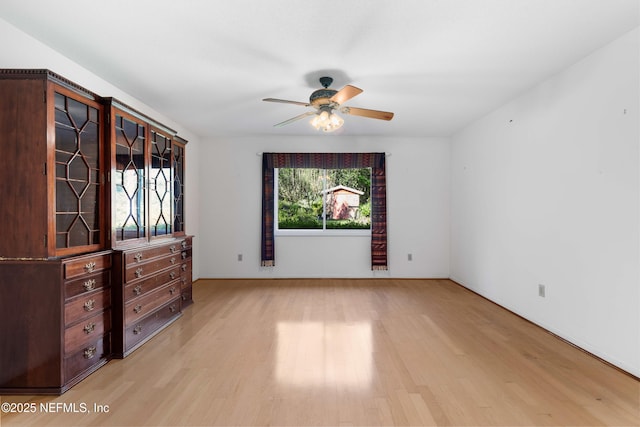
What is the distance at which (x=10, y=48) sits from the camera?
2.17 m

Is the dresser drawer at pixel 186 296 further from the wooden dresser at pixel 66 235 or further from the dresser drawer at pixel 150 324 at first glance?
the wooden dresser at pixel 66 235

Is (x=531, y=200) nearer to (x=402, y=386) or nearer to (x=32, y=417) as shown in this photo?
(x=402, y=386)

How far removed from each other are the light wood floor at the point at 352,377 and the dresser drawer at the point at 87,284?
1.99ft

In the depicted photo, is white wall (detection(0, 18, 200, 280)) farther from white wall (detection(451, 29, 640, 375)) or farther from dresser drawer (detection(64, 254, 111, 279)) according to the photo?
white wall (detection(451, 29, 640, 375))

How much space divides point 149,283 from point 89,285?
656 millimetres

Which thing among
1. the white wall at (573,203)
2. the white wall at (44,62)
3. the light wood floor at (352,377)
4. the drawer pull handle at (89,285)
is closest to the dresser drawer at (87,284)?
the drawer pull handle at (89,285)

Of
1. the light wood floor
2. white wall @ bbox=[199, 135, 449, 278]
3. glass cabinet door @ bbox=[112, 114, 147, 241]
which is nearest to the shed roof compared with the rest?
white wall @ bbox=[199, 135, 449, 278]

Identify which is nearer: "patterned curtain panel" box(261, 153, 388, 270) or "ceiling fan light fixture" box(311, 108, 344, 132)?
"ceiling fan light fixture" box(311, 108, 344, 132)

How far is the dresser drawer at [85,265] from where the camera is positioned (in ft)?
6.75

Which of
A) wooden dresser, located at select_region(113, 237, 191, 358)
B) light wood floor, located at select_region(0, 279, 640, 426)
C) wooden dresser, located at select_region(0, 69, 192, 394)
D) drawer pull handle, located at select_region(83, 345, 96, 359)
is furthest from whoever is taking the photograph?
wooden dresser, located at select_region(113, 237, 191, 358)

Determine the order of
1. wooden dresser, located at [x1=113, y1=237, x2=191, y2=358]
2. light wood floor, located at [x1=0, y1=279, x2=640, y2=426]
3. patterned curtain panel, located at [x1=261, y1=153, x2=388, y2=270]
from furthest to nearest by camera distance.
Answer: patterned curtain panel, located at [x1=261, y1=153, x2=388, y2=270]
wooden dresser, located at [x1=113, y1=237, x2=191, y2=358]
light wood floor, located at [x1=0, y1=279, x2=640, y2=426]

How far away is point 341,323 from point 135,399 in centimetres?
189

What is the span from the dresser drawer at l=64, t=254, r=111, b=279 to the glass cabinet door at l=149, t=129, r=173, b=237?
688mm

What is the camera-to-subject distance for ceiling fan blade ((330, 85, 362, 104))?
8.27ft
